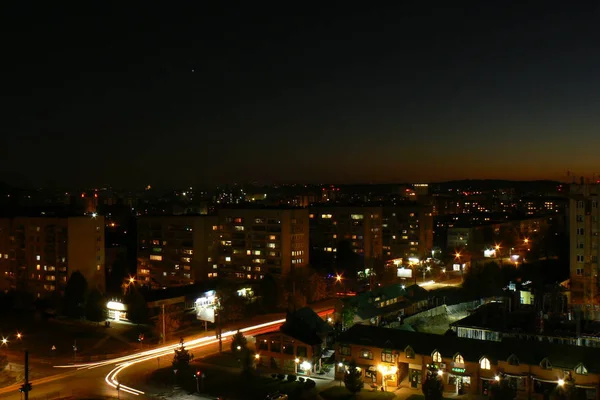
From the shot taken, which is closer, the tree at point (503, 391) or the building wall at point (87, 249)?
the tree at point (503, 391)

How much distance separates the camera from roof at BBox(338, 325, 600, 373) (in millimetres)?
10883

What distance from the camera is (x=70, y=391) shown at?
11.9 m

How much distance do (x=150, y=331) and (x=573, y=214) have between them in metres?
14.5

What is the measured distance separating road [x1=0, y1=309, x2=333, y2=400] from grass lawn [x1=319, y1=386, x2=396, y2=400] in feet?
11.3

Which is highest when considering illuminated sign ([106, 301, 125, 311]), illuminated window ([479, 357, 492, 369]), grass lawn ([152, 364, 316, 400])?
illuminated window ([479, 357, 492, 369])

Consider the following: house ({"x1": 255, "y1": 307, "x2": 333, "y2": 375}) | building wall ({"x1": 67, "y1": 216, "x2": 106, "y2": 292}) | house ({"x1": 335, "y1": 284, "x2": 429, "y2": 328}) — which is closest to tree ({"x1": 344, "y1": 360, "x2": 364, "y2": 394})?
house ({"x1": 255, "y1": 307, "x2": 333, "y2": 375})

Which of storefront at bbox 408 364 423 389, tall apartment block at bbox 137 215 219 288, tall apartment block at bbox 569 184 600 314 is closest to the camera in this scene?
storefront at bbox 408 364 423 389

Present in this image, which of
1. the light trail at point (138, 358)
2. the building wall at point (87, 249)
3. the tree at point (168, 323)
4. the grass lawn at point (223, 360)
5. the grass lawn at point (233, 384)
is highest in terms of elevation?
the building wall at point (87, 249)

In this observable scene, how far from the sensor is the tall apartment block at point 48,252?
890 inches

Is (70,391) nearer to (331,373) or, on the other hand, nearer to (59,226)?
(331,373)

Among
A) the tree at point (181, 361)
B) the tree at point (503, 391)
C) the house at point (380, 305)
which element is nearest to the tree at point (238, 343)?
the tree at point (181, 361)

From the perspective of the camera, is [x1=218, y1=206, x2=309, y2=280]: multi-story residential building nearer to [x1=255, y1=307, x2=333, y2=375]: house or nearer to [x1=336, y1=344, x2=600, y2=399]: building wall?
[x1=255, y1=307, x2=333, y2=375]: house

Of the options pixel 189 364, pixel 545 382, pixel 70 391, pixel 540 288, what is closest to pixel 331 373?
pixel 189 364

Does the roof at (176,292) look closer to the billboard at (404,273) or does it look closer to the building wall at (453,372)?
the building wall at (453,372)
